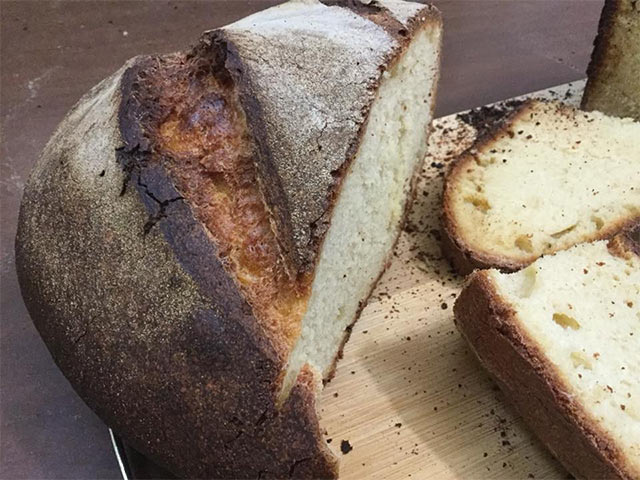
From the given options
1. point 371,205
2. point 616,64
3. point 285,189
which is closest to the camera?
point 285,189

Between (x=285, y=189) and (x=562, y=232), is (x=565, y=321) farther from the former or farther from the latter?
(x=285, y=189)

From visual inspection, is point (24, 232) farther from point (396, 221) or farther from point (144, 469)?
point (396, 221)

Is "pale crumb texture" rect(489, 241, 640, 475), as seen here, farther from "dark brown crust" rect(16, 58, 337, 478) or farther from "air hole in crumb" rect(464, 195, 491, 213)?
Answer: "dark brown crust" rect(16, 58, 337, 478)

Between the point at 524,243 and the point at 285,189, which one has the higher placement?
the point at 285,189

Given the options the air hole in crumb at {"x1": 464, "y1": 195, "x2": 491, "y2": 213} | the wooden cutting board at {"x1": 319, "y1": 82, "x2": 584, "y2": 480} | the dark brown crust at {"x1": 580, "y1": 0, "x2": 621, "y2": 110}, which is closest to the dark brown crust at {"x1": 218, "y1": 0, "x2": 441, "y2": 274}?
the wooden cutting board at {"x1": 319, "y1": 82, "x2": 584, "y2": 480}

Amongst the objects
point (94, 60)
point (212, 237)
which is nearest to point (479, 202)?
point (212, 237)
